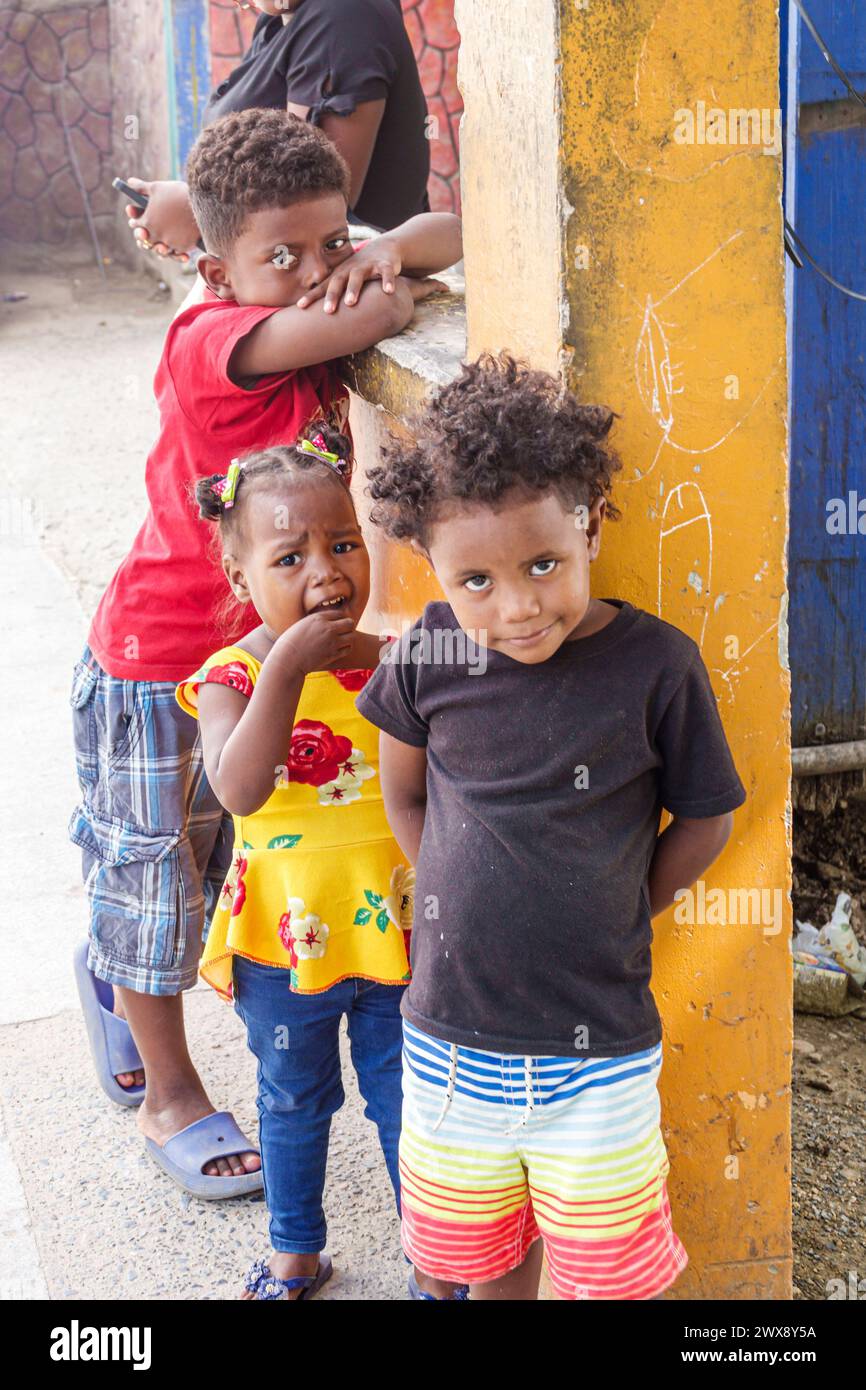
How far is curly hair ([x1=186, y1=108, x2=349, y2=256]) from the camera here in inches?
84.7

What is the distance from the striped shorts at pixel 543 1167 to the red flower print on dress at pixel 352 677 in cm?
52

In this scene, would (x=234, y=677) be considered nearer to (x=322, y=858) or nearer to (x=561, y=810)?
(x=322, y=858)

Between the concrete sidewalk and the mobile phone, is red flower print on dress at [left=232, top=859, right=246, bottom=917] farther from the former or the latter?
the mobile phone

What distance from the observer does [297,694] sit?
6.30 ft

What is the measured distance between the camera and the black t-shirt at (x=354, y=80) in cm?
273

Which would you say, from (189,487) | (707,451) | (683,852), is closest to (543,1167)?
(683,852)

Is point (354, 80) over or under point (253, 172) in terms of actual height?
over

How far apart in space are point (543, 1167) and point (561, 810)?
43 cm

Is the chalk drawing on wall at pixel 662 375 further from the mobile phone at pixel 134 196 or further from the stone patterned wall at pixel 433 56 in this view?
the stone patterned wall at pixel 433 56

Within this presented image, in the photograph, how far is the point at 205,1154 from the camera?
102 inches

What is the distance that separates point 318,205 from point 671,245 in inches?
26.4

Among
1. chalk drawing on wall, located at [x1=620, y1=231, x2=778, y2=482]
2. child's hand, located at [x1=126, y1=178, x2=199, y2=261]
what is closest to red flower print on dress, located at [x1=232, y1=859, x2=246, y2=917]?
chalk drawing on wall, located at [x1=620, y1=231, x2=778, y2=482]

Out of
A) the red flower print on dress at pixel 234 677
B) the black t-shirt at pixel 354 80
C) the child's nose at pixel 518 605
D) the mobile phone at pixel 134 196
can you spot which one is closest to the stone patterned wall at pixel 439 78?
the black t-shirt at pixel 354 80
